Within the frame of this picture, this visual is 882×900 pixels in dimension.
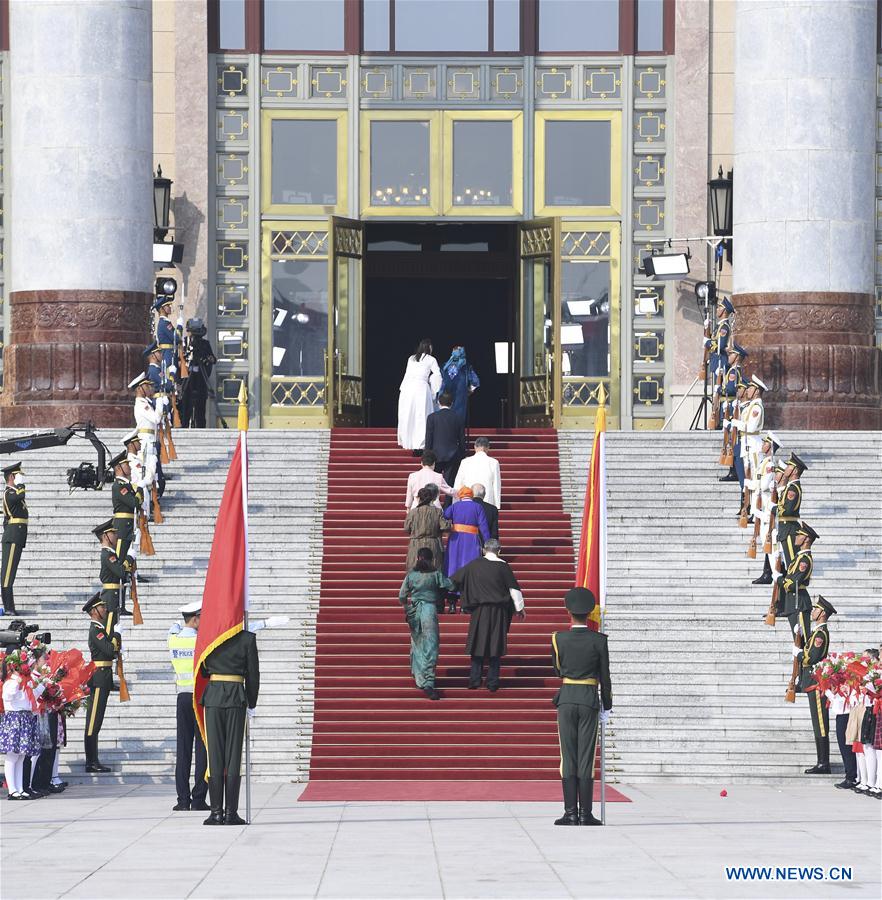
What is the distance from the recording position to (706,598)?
74.5 ft

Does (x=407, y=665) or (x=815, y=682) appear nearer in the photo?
(x=815, y=682)

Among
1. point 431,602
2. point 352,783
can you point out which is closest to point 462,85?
point 431,602

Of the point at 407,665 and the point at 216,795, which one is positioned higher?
the point at 407,665

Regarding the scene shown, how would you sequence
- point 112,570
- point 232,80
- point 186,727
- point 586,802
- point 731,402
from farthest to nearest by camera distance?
point 232,80 → point 731,402 → point 112,570 → point 186,727 → point 586,802

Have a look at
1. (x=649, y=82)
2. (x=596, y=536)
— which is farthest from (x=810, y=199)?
(x=596, y=536)

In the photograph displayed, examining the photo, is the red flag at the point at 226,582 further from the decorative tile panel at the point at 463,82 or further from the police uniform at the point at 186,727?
the decorative tile panel at the point at 463,82

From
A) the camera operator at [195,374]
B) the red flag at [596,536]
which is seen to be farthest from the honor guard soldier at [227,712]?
the camera operator at [195,374]

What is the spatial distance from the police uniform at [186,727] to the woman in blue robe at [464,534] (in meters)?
4.94

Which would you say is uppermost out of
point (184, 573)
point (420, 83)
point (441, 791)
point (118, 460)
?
point (420, 83)

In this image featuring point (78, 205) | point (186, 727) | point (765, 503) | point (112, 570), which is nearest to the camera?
point (186, 727)

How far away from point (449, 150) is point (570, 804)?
18.1m

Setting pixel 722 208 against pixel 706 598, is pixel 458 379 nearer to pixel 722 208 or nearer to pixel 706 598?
pixel 706 598

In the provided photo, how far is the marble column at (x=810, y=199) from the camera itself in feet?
95.5

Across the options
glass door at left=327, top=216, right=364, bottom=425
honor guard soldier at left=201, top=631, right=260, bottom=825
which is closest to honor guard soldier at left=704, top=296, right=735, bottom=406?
glass door at left=327, top=216, right=364, bottom=425
